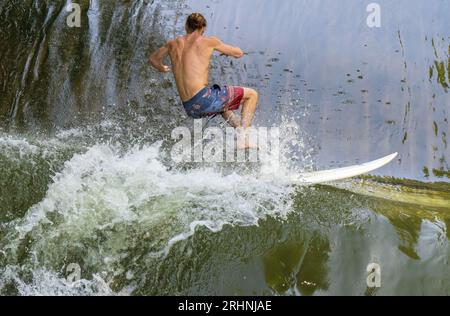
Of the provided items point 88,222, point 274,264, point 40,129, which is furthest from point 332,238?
point 40,129

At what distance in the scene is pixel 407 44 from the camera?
633 cm

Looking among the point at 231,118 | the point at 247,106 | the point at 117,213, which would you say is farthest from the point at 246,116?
the point at 117,213

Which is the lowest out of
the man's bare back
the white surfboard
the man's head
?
the white surfboard

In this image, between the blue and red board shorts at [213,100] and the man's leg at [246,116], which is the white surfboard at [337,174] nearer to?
the man's leg at [246,116]

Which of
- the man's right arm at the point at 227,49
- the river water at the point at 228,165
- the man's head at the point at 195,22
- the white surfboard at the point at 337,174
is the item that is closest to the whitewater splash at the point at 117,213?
the river water at the point at 228,165

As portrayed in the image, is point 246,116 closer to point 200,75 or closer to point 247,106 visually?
point 247,106

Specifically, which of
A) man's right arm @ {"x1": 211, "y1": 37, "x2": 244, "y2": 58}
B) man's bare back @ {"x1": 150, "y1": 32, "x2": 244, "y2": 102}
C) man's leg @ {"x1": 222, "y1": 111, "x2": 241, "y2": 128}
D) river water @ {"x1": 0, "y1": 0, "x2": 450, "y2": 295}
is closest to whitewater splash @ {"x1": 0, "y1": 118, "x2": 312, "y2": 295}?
river water @ {"x1": 0, "y1": 0, "x2": 450, "y2": 295}

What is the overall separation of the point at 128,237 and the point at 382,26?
13.1 ft

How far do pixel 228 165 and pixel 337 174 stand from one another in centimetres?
91

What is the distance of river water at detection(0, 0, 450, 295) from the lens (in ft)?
11.8

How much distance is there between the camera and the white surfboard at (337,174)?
4816 mm

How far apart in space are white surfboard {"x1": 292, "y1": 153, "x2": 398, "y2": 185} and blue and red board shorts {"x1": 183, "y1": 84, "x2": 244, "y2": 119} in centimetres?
79

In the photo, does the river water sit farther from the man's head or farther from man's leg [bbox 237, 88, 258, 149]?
the man's head
